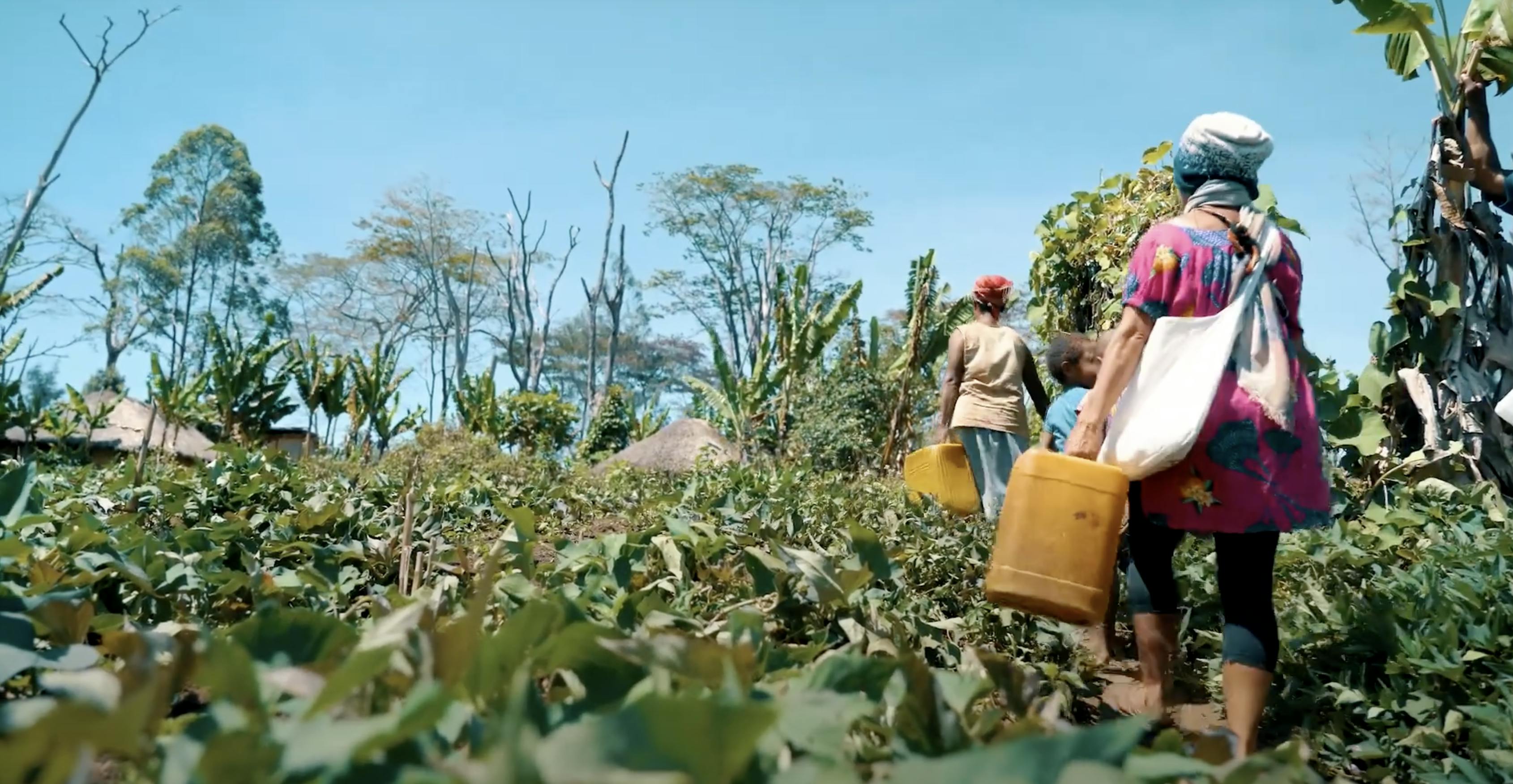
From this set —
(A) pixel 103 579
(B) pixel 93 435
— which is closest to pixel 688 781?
(A) pixel 103 579

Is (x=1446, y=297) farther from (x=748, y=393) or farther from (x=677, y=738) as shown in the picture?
(x=748, y=393)

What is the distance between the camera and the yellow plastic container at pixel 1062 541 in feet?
7.20

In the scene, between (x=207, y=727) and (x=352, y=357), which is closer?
(x=207, y=727)

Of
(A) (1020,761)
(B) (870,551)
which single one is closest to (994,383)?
(B) (870,551)

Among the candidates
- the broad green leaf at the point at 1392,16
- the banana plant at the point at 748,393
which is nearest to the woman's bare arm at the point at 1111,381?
the broad green leaf at the point at 1392,16

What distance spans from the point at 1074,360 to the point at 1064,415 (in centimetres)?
33

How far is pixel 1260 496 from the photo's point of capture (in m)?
2.21

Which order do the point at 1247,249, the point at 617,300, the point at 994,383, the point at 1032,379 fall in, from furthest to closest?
the point at 617,300 < the point at 1032,379 < the point at 994,383 < the point at 1247,249

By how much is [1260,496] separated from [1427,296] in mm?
3361

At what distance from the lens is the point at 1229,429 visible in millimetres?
2242

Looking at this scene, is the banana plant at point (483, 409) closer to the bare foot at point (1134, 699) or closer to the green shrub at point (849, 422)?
the green shrub at point (849, 422)

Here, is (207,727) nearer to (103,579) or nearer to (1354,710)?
(103,579)

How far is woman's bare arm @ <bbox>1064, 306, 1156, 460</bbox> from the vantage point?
91.8 inches

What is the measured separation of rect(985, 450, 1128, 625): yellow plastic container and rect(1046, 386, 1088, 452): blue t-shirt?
157cm
